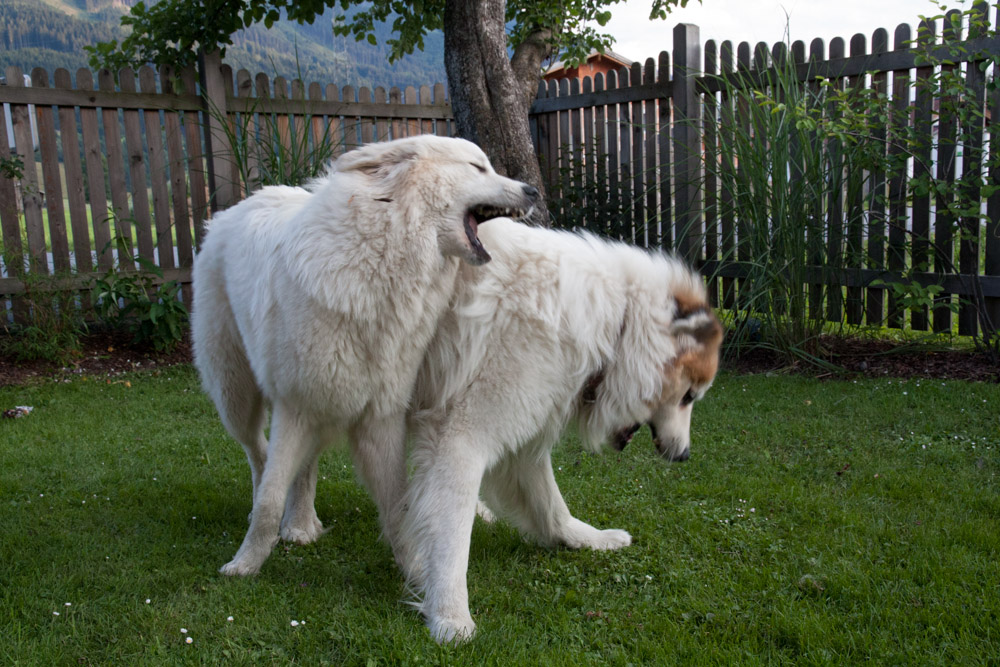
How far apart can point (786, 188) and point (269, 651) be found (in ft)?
15.1

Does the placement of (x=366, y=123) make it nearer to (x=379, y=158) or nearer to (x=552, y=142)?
(x=552, y=142)

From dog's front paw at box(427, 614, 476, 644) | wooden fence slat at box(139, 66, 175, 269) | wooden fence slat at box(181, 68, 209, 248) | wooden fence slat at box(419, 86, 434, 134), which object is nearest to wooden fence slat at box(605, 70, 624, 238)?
wooden fence slat at box(419, 86, 434, 134)

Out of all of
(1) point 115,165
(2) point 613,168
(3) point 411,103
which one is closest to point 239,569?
(1) point 115,165

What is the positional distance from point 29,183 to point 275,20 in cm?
296

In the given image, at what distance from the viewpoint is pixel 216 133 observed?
22.9ft

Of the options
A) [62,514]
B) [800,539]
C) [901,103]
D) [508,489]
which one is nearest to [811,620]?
[800,539]

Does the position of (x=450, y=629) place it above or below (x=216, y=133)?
below

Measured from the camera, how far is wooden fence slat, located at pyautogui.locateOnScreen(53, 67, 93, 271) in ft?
21.1

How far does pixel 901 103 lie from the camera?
5812 millimetres

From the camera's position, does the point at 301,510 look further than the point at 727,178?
No

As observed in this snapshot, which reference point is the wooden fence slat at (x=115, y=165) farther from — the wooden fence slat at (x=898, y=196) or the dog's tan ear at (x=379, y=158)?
the wooden fence slat at (x=898, y=196)

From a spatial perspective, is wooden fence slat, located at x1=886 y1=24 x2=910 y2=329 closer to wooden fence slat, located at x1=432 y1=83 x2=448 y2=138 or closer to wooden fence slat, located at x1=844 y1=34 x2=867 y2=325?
wooden fence slat, located at x1=844 y1=34 x2=867 y2=325

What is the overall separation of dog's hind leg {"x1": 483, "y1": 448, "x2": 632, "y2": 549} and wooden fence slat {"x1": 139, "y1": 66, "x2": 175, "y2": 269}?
16.5 ft

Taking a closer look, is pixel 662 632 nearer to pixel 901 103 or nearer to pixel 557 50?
pixel 901 103
